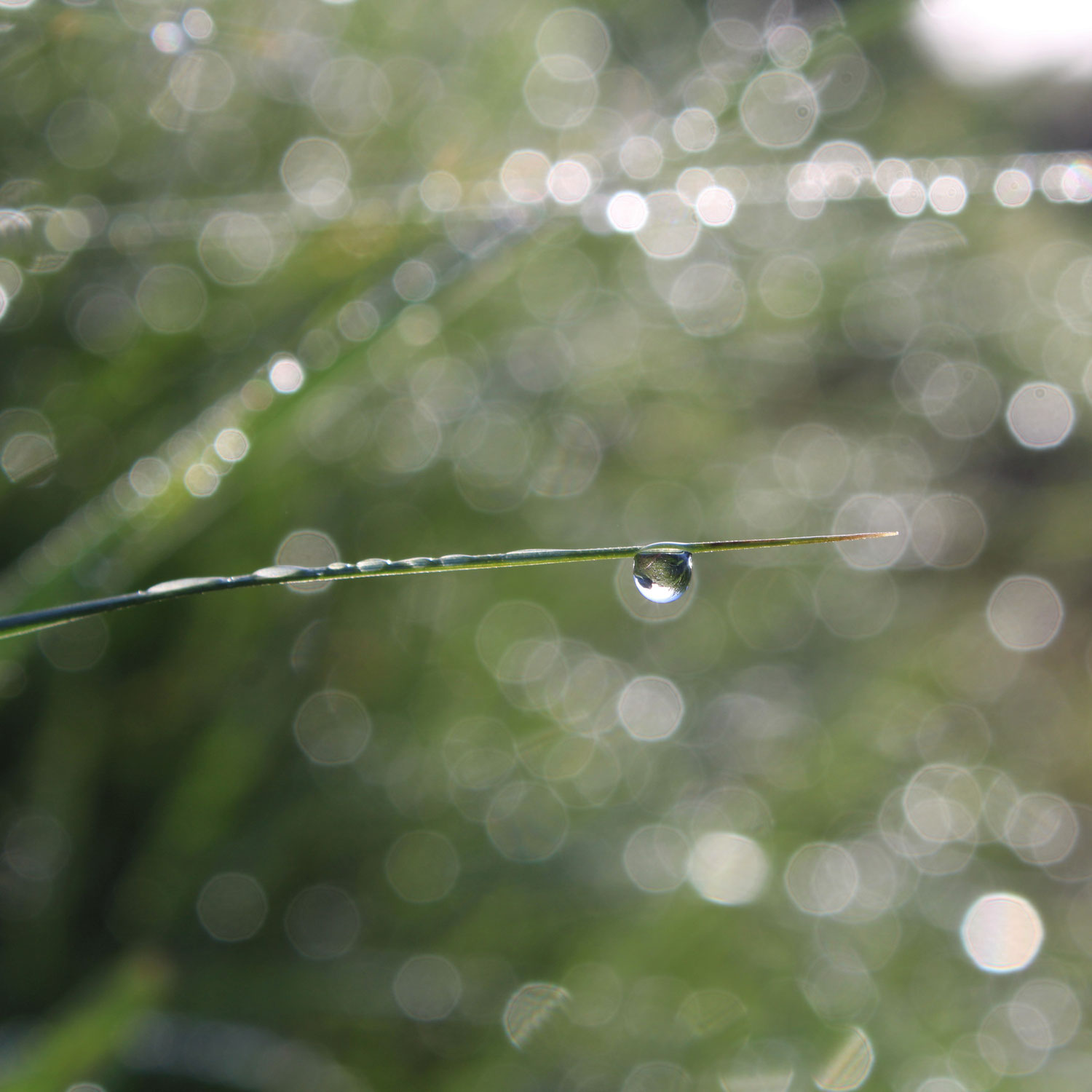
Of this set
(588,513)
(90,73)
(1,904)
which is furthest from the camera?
(588,513)

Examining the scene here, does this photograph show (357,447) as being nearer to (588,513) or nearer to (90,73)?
(588,513)

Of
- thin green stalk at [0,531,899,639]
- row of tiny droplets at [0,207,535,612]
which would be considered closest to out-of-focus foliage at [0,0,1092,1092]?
row of tiny droplets at [0,207,535,612]

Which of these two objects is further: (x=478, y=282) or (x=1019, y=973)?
(x=1019, y=973)

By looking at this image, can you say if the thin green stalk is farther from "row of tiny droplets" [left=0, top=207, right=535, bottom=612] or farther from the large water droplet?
"row of tiny droplets" [left=0, top=207, right=535, bottom=612]

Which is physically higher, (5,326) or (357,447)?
(5,326)

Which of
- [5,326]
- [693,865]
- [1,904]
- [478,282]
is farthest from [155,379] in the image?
[693,865]

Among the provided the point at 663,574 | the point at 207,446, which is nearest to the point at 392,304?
the point at 207,446

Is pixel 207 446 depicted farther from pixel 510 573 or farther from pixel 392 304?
pixel 510 573
